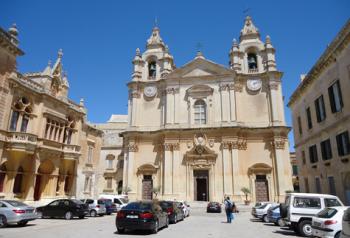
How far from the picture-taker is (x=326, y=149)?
20250 mm

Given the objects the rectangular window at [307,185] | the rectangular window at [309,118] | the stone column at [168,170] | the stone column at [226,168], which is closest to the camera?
the rectangular window at [309,118]

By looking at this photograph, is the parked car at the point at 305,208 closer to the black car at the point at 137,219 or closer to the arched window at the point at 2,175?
the black car at the point at 137,219

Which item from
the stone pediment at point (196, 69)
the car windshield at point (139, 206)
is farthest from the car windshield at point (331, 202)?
the stone pediment at point (196, 69)

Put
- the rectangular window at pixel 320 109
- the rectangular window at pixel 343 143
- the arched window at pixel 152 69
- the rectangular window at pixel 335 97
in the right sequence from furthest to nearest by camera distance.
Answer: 1. the arched window at pixel 152 69
2. the rectangular window at pixel 320 109
3. the rectangular window at pixel 335 97
4. the rectangular window at pixel 343 143

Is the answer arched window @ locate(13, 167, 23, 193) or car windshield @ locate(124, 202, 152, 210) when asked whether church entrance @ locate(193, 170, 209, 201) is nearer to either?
arched window @ locate(13, 167, 23, 193)

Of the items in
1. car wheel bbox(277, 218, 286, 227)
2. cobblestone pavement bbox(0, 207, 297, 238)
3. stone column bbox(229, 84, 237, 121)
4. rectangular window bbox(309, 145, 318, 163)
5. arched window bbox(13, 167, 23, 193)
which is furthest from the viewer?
stone column bbox(229, 84, 237, 121)

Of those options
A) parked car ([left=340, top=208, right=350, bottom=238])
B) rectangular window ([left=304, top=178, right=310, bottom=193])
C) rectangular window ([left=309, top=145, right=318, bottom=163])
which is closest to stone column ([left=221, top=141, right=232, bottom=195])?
rectangular window ([left=304, top=178, right=310, bottom=193])

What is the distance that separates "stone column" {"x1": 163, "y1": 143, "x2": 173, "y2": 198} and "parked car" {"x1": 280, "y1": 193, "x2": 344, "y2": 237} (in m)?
20.3

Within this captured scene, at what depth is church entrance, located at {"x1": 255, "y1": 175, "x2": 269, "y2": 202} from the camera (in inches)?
1174

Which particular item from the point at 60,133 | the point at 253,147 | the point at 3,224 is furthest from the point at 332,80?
the point at 60,133

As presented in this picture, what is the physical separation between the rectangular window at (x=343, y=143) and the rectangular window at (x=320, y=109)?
295 cm

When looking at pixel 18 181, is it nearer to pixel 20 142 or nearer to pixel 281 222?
pixel 20 142

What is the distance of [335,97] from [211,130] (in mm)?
14934

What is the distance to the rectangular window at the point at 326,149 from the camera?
64.5 ft
